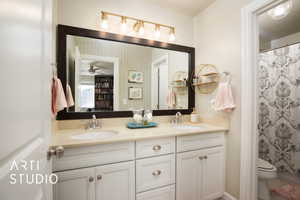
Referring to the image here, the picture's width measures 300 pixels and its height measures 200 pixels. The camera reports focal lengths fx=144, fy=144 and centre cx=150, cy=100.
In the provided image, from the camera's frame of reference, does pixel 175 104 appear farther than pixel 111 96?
Yes

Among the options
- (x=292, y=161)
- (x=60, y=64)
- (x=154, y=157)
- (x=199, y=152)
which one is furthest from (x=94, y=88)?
(x=292, y=161)

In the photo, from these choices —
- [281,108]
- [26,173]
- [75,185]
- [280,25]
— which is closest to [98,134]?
[75,185]

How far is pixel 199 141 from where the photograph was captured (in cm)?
149

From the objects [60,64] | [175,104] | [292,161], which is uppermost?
[60,64]

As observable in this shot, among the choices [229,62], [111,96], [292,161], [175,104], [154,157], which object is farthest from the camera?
[292,161]

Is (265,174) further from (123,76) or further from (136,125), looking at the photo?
(123,76)

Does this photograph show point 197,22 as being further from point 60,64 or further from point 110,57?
point 60,64

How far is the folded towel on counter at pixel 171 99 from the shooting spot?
2027mm

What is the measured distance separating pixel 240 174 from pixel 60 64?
7.08ft

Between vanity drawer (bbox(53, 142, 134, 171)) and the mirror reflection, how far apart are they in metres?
0.63

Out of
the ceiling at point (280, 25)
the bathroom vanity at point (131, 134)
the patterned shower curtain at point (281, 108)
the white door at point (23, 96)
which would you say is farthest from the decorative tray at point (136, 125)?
the ceiling at point (280, 25)

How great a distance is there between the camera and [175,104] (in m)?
2.06

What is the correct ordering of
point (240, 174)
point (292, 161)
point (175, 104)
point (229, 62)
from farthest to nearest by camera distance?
point (292, 161) → point (175, 104) → point (229, 62) → point (240, 174)

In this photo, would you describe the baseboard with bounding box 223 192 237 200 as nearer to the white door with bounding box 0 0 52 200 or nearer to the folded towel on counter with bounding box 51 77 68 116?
the white door with bounding box 0 0 52 200
